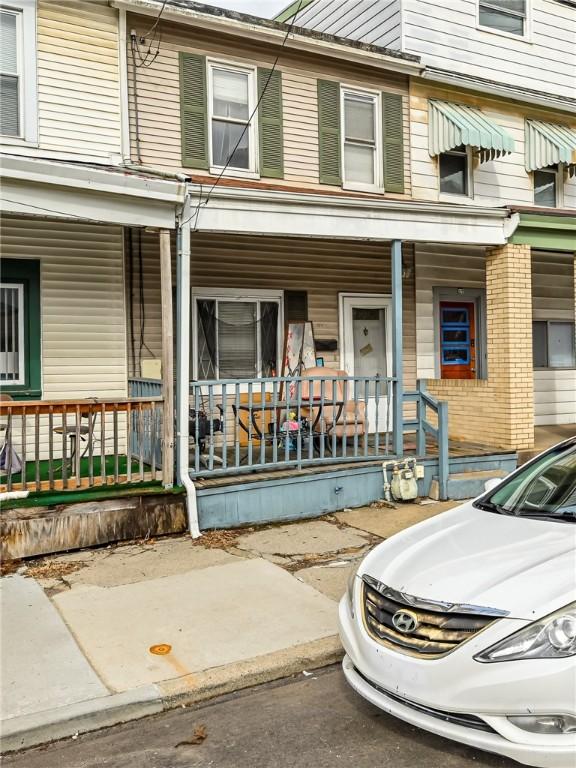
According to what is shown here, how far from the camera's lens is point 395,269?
830cm

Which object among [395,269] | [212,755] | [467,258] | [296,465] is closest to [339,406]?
[296,465]

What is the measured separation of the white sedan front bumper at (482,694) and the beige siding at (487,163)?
879cm

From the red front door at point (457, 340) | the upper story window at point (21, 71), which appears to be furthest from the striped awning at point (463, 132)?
the upper story window at point (21, 71)

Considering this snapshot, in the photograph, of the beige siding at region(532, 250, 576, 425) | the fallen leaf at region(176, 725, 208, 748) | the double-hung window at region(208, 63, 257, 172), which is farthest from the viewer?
the beige siding at region(532, 250, 576, 425)

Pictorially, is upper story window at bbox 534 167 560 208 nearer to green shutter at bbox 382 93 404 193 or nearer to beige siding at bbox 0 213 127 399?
green shutter at bbox 382 93 404 193

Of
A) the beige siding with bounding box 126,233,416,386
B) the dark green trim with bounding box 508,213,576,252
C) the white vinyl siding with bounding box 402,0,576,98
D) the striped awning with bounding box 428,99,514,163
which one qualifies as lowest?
the beige siding with bounding box 126,233,416,386

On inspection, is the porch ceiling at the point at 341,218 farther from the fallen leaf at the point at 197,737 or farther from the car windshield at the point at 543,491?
the fallen leaf at the point at 197,737

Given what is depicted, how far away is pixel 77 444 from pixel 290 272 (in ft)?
14.9

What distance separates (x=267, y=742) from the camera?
10.9 feet

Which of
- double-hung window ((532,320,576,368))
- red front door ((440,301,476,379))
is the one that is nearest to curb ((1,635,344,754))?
red front door ((440,301,476,379))

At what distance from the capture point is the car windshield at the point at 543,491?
12.6 feet

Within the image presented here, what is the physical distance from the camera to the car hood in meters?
2.94

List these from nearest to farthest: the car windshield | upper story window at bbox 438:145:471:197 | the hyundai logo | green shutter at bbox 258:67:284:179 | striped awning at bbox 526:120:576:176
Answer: the hyundai logo → the car windshield → green shutter at bbox 258:67:284:179 → upper story window at bbox 438:145:471:197 → striped awning at bbox 526:120:576:176

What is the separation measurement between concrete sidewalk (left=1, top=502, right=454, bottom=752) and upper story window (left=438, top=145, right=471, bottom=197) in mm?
6508
